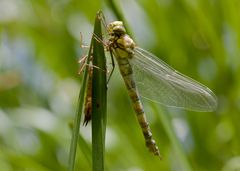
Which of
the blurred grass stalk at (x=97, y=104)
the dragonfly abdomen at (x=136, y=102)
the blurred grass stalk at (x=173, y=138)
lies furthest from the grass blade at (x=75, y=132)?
the dragonfly abdomen at (x=136, y=102)

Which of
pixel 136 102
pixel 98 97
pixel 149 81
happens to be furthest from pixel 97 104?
pixel 149 81

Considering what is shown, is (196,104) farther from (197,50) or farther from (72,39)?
(72,39)

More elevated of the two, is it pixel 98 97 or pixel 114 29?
pixel 114 29

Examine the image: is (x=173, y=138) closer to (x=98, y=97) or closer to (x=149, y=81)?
(x=98, y=97)

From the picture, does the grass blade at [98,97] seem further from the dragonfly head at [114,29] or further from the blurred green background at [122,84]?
the blurred green background at [122,84]

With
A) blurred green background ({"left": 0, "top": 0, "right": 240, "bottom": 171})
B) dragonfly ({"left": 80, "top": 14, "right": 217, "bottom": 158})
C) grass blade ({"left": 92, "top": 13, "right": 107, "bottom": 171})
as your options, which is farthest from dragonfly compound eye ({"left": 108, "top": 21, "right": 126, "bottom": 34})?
grass blade ({"left": 92, "top": 13, "right": 107, "bottom": 171})
